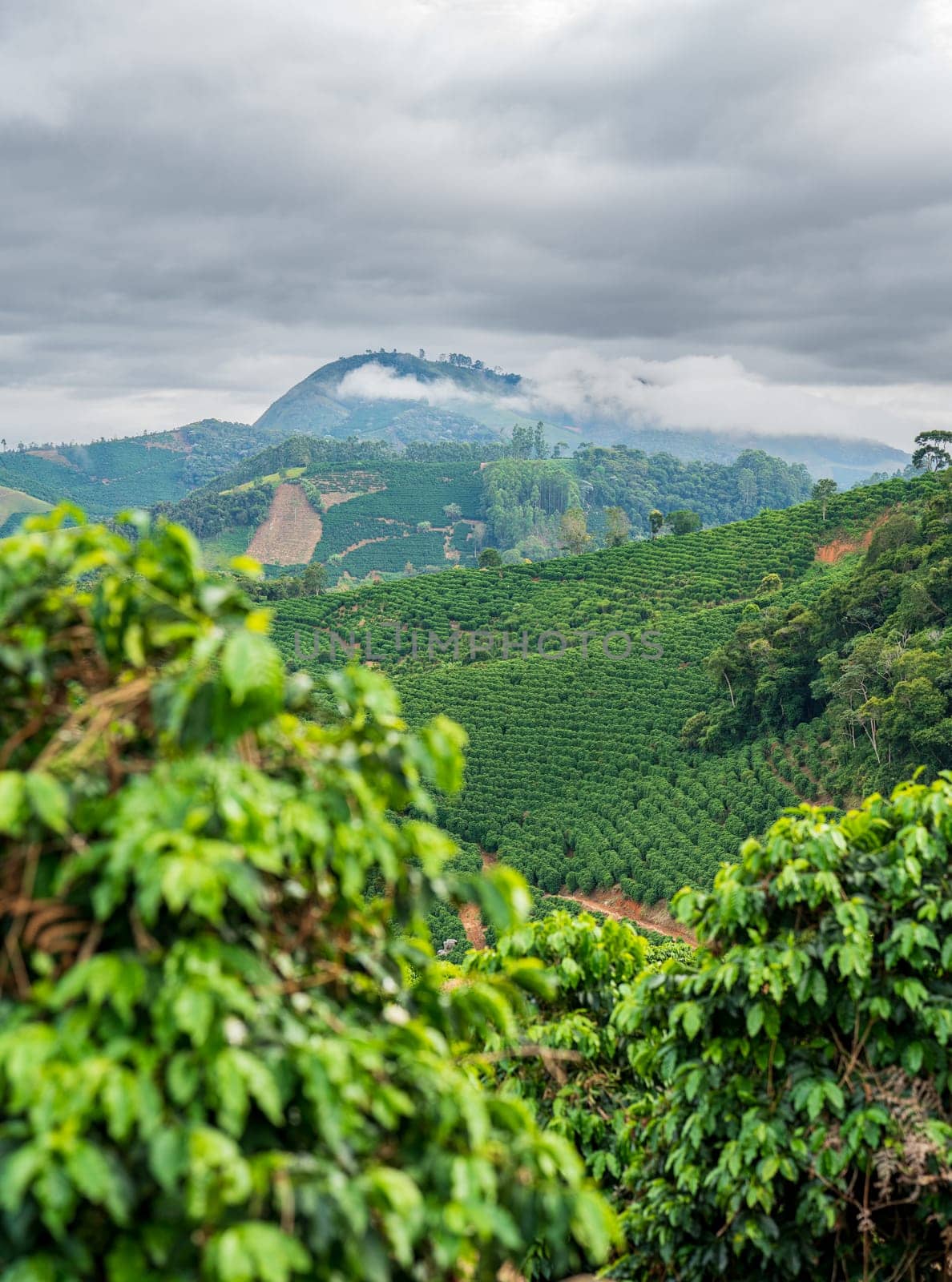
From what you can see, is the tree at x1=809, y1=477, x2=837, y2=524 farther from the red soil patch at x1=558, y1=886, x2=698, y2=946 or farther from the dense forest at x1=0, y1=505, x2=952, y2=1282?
the dense forest at x1=0, y1=505, x2=952, y2=1282

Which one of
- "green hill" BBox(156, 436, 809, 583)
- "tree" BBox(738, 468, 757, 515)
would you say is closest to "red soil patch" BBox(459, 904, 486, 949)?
"green hill" BBox(156, 436, 809, 583)

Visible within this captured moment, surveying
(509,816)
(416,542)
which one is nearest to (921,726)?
(509,816)

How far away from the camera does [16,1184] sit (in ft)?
7.04

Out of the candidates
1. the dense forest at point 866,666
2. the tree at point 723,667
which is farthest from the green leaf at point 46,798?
the tree at point 723,667

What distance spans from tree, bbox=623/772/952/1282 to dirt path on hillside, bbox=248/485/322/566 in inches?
4761

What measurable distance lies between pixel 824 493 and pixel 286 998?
61.7m

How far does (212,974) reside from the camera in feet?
7.95

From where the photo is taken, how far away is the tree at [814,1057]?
4.58 m

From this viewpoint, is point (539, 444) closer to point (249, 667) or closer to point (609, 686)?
point (609, 686)

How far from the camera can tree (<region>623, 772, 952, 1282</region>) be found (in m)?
4.58

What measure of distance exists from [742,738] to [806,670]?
309 centimetres

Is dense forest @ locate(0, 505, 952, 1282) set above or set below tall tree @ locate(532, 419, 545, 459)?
below

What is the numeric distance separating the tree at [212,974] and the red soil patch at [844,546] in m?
53.2

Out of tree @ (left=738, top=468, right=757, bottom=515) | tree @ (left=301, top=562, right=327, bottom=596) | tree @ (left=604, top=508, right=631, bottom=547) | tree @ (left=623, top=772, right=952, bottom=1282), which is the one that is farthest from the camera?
tree @ (left=738, top=468, right=757, bottom=515)
